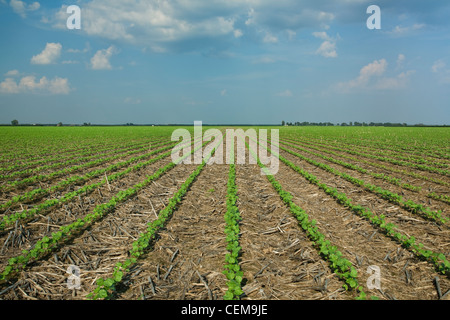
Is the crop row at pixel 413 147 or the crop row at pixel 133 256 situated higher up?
the crop row at pixel 413 147

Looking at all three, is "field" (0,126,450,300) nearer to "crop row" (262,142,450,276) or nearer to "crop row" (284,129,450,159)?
"crop row" (262,142,450,276)

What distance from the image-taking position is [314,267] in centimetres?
493

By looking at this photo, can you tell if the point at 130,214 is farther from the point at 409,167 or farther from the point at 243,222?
the point at 409,167

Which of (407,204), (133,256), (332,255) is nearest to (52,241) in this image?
(133,256)

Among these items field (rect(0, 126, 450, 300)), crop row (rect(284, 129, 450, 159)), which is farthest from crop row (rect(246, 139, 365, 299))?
crop row (rect(284, 129, 450, 159))

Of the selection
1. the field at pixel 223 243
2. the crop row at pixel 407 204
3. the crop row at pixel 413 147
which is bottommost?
the field at pixel 223 243

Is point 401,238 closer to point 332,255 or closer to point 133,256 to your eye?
point 332,255

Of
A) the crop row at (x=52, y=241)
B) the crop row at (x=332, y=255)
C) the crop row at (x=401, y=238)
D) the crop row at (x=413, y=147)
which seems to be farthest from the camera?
the crop row at (x=413, y=147)

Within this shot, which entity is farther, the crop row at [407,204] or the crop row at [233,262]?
the crop row at [407,204]

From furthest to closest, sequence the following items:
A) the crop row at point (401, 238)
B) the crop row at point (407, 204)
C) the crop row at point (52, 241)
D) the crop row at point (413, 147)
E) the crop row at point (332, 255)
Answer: the crop row at point (413, 147)
the crop row at point (407, 204)
the crop row at point (401, 238)
the crop row at point (52, 241)
the crop row at point (332, 255)

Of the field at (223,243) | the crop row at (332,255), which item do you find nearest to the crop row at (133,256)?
the field at (223,243)

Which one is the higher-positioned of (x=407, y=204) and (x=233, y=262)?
(x=407, y=204)

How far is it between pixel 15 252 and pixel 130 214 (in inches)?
101

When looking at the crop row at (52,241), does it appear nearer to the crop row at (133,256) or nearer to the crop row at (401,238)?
the crop row at (133,256)
